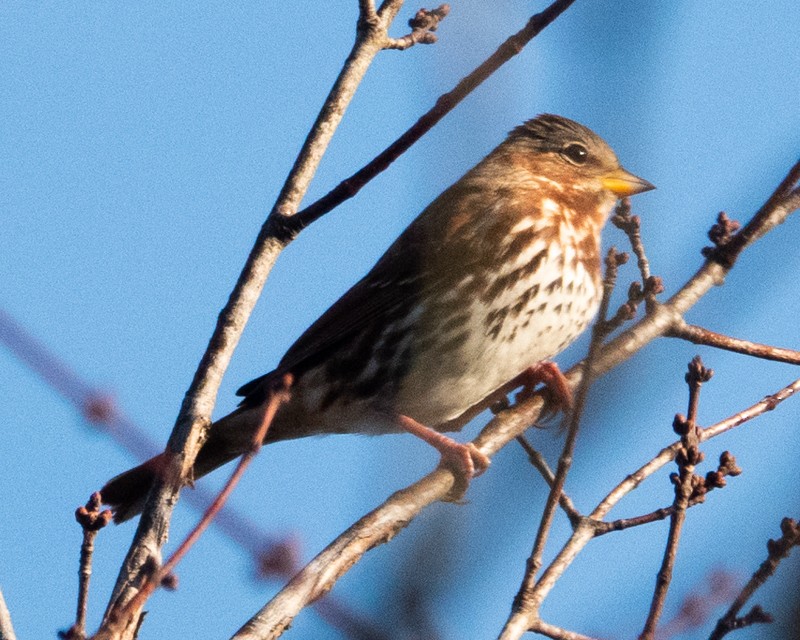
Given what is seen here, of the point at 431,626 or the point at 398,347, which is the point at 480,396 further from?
the point at 431,626

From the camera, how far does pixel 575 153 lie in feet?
22.4

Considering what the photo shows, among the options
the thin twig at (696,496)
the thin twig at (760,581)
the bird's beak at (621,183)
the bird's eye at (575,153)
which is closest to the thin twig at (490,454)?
the thin twig at (696,496)

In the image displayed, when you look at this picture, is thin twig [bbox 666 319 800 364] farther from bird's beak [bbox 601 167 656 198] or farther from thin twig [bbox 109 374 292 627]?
thin twig [bbox 109 374 292 627]

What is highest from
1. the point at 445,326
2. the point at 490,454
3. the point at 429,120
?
the point at 445,326

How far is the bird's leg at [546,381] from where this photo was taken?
5.08 m

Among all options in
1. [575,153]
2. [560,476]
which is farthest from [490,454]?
[575,153]

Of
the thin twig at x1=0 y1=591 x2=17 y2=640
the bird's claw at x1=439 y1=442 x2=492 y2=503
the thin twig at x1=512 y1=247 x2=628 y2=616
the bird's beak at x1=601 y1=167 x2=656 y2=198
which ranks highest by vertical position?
the bird's beak at x1=601 y1=167 x2=656 y2=198

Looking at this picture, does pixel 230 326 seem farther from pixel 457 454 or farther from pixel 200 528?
pixel 457 454

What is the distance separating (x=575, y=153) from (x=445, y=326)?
1.81 m

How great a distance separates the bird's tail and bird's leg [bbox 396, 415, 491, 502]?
0.76 metres

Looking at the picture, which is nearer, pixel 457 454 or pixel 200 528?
pixel 200 528

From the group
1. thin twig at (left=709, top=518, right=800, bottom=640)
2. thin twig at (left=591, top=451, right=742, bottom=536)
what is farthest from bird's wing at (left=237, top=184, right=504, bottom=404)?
thin twig at (left=709, top=518, right=800, bottom=640)

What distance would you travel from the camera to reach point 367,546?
11.1ft

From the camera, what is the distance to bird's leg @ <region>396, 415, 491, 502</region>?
4.36 metres
